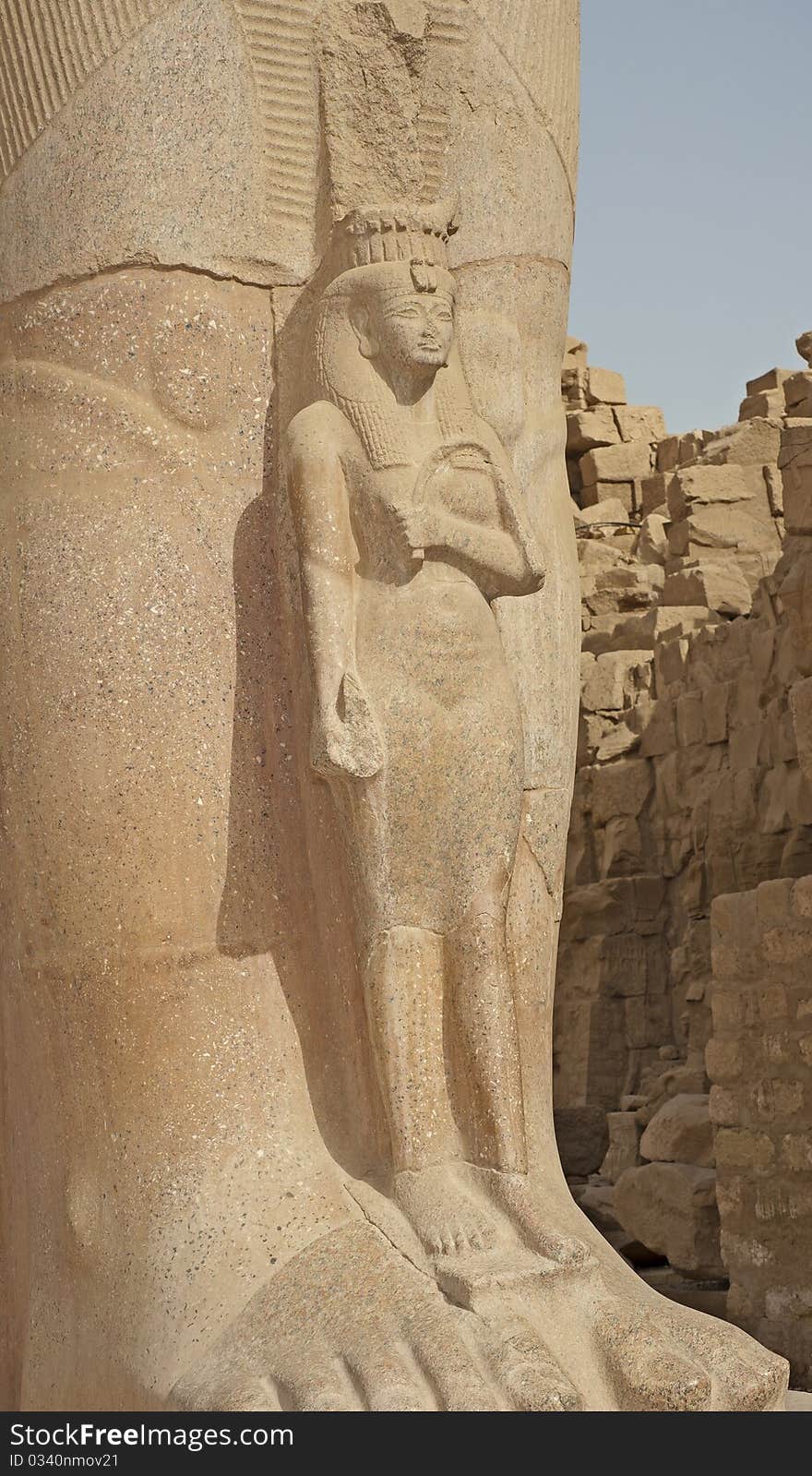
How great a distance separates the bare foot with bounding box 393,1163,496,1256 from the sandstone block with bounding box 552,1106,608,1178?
1169cm

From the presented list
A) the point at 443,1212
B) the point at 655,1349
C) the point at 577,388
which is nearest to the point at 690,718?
the point at 577,388

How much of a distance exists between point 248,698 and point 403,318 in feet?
2.15

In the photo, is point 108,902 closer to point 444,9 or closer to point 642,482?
point 444,9

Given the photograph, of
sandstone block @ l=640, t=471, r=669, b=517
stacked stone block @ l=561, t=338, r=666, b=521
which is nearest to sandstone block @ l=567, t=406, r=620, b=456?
stacked stone block @ l=561, t=338, r=666, b=521

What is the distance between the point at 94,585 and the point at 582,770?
44.0ft

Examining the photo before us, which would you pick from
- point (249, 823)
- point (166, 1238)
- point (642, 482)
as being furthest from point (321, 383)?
point (642, 482)

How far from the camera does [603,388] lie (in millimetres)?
22953

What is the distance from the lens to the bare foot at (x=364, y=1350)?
7.82 ft

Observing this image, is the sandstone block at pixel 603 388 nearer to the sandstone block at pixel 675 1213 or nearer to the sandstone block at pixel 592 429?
the sandstone block at pixel 592 429

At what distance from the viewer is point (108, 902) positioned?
289cm

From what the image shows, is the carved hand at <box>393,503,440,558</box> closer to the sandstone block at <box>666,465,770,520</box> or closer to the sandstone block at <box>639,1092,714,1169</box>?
the sandstone block at <box>639,1092,714,1169</box>

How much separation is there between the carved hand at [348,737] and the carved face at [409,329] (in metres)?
0.52

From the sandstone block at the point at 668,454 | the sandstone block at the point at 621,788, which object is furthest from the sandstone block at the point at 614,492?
the sandstone block at the point at 621,788

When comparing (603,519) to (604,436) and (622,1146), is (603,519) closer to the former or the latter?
(604,436)
